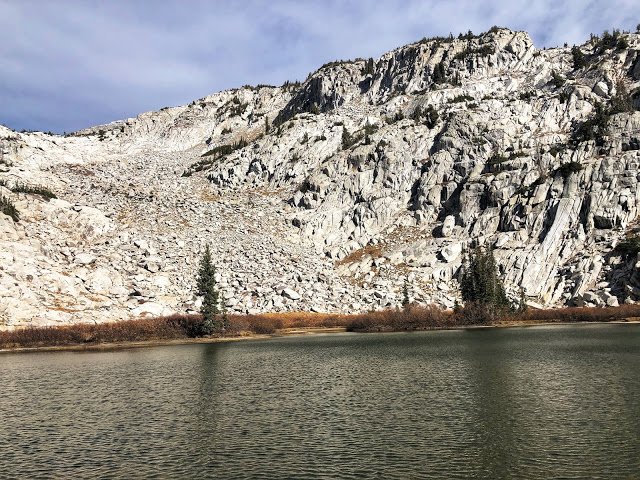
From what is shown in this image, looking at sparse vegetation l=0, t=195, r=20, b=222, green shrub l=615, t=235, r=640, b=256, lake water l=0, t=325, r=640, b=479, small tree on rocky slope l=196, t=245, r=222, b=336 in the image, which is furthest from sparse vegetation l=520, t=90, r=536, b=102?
sparse vegetation l=0, t=195, r=20, b=222

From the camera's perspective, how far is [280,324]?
87.9m

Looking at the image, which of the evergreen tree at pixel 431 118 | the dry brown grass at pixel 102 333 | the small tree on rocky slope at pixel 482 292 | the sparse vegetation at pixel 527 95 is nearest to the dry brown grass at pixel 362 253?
the small tree on rocky slope at pixel 482 292

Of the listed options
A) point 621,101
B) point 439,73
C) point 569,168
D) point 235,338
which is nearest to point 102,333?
point 235,338

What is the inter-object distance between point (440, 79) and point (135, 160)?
404 feet

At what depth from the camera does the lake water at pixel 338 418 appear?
17016 mm

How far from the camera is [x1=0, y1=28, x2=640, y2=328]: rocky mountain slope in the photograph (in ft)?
308

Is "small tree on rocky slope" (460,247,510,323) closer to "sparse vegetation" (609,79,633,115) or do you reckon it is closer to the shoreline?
the shoreline

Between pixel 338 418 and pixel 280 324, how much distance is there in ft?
→ 213

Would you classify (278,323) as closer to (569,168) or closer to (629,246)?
(629,246)

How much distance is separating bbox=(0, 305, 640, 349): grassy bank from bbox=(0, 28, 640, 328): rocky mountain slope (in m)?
5.43

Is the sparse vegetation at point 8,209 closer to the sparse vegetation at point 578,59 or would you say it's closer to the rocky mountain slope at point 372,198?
the rocky mountain slope at point 372,198

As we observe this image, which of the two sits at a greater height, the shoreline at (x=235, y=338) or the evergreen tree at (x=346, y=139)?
the evergreen tree at (x=346, y=139)

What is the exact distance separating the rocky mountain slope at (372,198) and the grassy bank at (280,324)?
543 cm

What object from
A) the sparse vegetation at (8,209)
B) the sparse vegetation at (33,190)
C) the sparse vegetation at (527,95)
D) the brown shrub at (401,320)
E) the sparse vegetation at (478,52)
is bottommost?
the brown shrub at (401,320)
